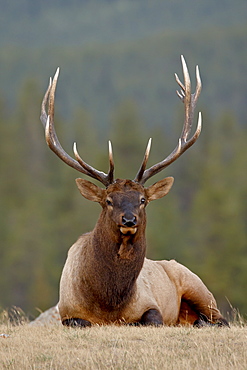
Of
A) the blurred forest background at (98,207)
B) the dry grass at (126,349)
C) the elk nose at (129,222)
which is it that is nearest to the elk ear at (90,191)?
the elk nose at (129,222)

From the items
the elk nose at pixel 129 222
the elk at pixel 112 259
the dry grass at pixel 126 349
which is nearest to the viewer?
the dry grass at pixel 126 349

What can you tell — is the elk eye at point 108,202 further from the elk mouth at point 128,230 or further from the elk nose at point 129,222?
the elk nose at point 129,222

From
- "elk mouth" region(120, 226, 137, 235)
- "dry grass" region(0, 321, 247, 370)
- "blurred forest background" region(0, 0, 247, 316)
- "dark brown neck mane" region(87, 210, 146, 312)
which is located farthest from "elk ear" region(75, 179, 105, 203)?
"blurred forest background" region(0, 0, 247, 316)

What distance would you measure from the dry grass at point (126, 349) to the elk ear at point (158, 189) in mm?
2090

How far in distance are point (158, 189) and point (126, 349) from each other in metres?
3.33

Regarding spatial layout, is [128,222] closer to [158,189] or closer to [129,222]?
[129,222]

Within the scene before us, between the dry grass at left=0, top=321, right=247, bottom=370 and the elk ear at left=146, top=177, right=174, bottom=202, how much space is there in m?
2.09

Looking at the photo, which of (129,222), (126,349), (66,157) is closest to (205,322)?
(129,222)

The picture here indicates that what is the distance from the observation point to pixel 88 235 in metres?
11.4

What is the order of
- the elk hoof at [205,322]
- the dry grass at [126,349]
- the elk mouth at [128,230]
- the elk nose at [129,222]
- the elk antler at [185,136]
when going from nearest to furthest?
the dry grass at [126,349] → the elk nose at [129,222] → the elk mouth at [128,230] → the elk antler at [185,136] → the elk hoof at [205,322]

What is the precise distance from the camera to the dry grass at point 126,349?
24.8 ft

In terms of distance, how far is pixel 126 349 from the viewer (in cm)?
812

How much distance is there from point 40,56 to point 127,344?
560 ft

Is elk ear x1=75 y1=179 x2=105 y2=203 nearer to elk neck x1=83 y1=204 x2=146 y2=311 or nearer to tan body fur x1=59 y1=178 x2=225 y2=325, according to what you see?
tan body fur x1=59 y1=178 x2=225 y2=325
